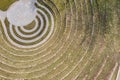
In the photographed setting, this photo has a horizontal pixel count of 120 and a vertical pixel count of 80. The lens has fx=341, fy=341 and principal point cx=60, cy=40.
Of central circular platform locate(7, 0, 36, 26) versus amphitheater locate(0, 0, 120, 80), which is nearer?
amphitheater locate(0, 0, 120, 80)

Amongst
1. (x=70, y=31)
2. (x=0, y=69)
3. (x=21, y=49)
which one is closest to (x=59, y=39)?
(x=70, y=31)

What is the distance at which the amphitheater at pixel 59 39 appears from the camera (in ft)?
104

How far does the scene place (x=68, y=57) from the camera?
1268 inches

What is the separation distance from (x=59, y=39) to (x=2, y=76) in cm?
645

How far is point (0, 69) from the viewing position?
105 feet

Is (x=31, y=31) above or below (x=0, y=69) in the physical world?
above

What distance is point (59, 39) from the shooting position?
3297cm

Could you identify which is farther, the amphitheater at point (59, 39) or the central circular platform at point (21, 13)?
the central circular platform at point (21, 13)

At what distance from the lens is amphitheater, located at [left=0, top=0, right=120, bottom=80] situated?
31.7 meters

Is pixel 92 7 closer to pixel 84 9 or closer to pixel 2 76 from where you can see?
pixel 84 9

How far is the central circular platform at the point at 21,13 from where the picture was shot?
33781mm

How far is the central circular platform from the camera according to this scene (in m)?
33.8

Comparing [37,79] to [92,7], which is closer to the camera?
[37,79]

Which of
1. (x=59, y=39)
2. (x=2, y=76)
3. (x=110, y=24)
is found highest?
(x=110, y=24)
